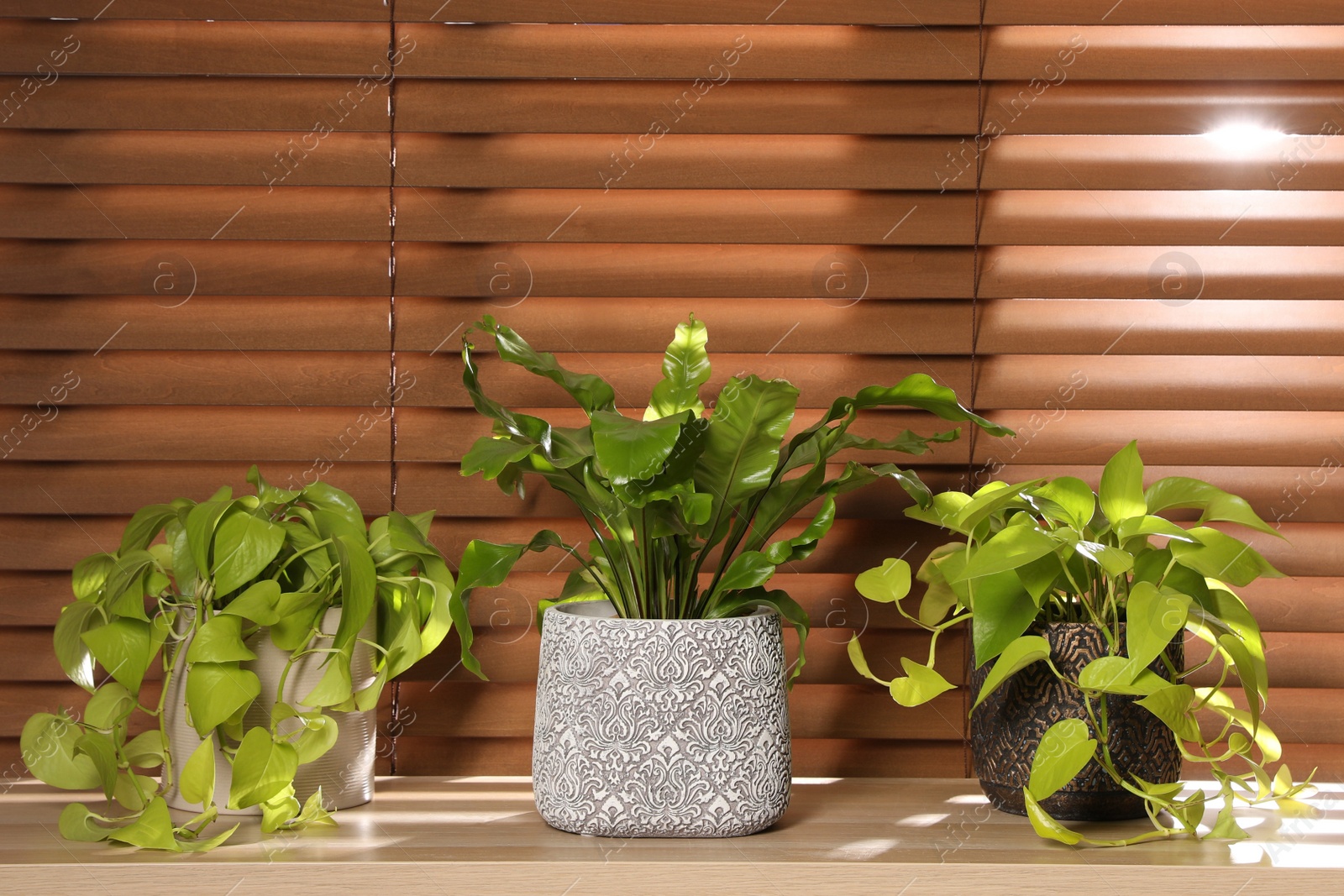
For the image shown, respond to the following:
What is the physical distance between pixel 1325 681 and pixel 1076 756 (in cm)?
45

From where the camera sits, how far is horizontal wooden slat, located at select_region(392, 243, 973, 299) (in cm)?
113

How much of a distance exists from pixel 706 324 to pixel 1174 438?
1.74 feet

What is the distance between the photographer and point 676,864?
0.85 meters

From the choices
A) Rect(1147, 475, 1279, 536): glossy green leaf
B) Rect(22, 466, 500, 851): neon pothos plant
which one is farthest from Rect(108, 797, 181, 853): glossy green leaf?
Rect(1147, 475, 1279, 536): glossy green leaf

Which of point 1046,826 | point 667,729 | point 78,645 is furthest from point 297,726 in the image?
point 1046,826

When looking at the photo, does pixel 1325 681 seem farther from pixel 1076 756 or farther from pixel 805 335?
pixel 805 335

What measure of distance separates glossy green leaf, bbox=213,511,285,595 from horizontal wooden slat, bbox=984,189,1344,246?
796 millimetres

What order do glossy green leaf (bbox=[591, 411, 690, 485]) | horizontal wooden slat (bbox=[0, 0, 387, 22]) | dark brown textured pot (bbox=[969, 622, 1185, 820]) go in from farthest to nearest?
horizontal wooden slat (bbox=[0, 0, 387, 22]) < dark brown textured pot (bbox=[969, 622, 1185, 820]) < glossy green leaf (bbox=[591, 411, 690, 485])

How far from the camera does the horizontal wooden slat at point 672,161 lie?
3.70 ft

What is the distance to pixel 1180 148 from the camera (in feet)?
3.72

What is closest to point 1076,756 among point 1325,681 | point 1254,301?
point 1325,681

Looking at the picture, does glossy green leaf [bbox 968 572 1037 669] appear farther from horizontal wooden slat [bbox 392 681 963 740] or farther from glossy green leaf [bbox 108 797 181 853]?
glossy green leaf [bbox 108 797 181 853]

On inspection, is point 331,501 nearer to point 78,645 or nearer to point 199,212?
point 78,645

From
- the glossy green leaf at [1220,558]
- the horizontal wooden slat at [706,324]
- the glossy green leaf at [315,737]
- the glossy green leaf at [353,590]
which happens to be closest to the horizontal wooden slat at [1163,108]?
the horizontal wooden slat at [706,324]
